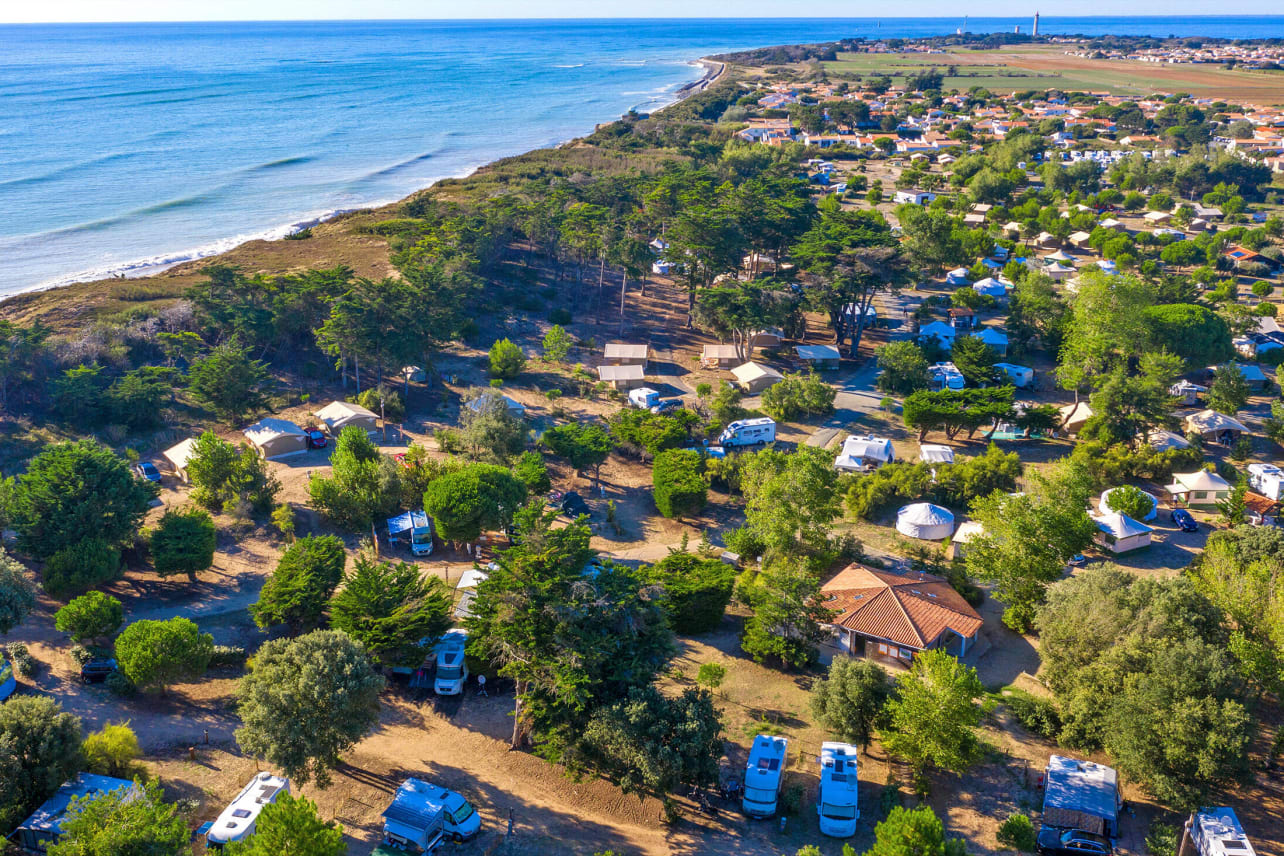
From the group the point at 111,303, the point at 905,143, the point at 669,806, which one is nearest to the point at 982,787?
the point at 669,806

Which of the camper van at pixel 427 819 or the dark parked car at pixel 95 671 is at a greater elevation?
the dark parked car at pixel 95 671

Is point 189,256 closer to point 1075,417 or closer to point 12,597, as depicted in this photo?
point 12,597

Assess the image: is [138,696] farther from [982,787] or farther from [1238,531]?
[1238,531]

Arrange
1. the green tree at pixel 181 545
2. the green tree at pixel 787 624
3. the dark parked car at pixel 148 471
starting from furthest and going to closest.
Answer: the dark parked car at pixel 148 471
the green tree at pixel 181 545
the green tree at pixel 787 624

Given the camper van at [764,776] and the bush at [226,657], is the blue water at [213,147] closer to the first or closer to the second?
the bush at [226,657]

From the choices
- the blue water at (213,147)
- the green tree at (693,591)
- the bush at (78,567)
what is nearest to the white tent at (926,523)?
the green tree at (693,591)

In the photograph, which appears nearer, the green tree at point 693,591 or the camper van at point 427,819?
the camper van at point 427,819

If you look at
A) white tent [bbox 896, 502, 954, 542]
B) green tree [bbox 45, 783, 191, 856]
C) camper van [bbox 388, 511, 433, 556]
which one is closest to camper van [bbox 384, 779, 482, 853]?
green tree [bbox 45, 783, 191, 856]

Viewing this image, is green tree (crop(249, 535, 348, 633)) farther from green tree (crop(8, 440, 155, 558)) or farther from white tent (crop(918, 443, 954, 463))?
white tent (crop(918, 443, 954, 463))
